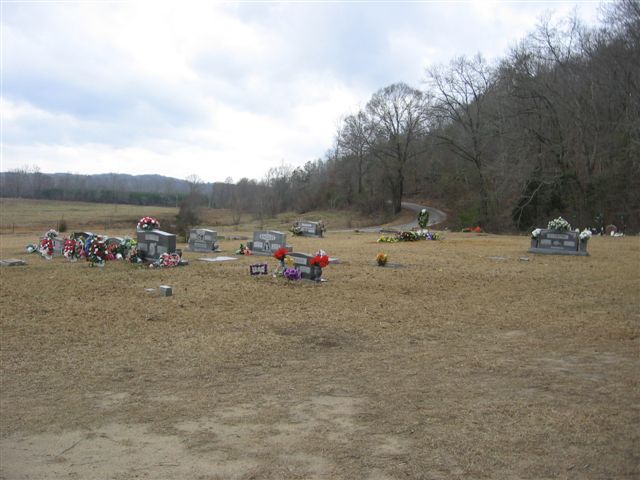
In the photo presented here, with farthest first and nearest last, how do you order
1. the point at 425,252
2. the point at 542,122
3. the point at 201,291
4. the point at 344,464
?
1. the point at 542,122
2. the point at 425,252
3. the point at 201,291
4. the point at 344,464

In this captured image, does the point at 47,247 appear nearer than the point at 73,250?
No

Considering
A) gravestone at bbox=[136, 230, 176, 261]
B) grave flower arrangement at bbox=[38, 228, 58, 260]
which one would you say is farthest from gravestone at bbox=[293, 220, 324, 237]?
gravestone at bbox=[136, 230, 176, 261]

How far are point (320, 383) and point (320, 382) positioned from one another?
35mm

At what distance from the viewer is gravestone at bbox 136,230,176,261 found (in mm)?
14820

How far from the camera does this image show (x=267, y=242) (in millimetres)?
18406

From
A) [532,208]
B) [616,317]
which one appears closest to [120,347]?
[616,317]

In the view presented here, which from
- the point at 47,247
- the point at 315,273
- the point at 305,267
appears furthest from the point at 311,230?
the point at 315,273

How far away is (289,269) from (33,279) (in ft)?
18.3

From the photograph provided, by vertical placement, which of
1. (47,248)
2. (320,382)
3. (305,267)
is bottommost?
(320,382)

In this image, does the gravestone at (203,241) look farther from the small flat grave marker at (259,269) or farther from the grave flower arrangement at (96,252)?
the small flat grave marker at (259,269)

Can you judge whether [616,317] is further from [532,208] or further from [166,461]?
[532,208]

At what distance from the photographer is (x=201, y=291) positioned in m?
10.5

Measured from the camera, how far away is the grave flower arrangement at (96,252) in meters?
14.6

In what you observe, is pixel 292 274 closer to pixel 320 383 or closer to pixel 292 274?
pixel 292 274
